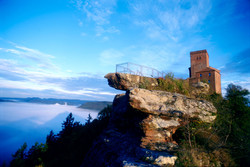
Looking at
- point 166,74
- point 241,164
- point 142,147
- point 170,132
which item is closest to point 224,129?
point 241,164

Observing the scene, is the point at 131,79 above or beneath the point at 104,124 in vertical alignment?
above

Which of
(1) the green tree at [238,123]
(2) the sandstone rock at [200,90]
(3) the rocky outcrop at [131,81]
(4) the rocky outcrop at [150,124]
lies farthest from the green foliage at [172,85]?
(1) the green tree at [238,123]

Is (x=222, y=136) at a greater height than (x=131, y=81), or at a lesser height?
lesser

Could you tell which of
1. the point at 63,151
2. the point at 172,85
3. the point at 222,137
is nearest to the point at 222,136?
the point at 222,137

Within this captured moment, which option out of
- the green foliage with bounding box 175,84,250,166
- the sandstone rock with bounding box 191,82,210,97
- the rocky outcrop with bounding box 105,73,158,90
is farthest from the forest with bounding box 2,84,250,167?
the rocky outcrop with bounding box 105,73,158,90

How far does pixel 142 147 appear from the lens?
5.64 meters

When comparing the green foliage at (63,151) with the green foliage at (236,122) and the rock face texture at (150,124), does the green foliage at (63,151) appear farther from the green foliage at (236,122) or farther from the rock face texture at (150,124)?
the green foliage at (236,122)

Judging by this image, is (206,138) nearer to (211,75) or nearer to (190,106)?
(190,106)

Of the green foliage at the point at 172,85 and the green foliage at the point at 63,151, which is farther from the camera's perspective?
the green foliage at the point at 63,151

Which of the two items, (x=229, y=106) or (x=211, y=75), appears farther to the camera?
(x=211, y=75)

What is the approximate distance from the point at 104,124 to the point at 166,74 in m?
9.75

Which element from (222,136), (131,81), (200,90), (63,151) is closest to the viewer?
(222,136)

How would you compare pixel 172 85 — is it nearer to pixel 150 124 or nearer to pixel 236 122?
pixel 236 122

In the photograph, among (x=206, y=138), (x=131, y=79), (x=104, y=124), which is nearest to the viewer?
(x=206, y=138)
